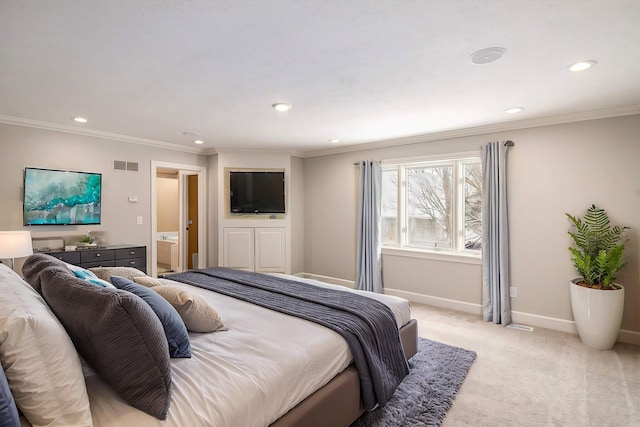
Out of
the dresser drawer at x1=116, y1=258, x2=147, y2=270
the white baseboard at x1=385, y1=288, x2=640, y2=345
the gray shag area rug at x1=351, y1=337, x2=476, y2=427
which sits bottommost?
the gray shag area rug at x1=351, y1=337, x2=476, y2=427

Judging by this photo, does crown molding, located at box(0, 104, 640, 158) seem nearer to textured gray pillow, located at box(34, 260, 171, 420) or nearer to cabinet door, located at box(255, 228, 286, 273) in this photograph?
cabinet door, located at box(255, 228, 286, 273)

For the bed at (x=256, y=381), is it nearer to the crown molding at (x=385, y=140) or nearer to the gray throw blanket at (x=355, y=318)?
the gray throw blanket at (x=355, y=318)

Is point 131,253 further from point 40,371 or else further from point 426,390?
point 426,390

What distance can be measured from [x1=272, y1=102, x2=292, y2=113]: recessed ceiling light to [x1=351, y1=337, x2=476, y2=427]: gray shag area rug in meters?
2.66

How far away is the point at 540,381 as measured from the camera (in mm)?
2639

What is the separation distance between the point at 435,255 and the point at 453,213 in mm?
641

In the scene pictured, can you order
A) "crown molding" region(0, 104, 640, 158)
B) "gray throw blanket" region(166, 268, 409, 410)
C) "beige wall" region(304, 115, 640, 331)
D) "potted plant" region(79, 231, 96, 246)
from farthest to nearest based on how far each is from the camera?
"potted plant" region(79, 231, 96, 246), "crown molding" region(0, 104, 640, 158), "beige wall" region(304, 115, 640, 331), "gray throw blanket" region(166, 268, 409, 410)

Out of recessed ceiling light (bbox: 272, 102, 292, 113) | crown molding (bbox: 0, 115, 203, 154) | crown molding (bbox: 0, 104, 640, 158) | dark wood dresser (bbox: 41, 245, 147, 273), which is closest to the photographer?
recessed ceiling light (bbox: 272, 102, 292, 113)

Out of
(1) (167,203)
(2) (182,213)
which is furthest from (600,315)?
(1) (167,203)

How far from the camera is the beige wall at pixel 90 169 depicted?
3.85m

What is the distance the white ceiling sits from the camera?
177 cm

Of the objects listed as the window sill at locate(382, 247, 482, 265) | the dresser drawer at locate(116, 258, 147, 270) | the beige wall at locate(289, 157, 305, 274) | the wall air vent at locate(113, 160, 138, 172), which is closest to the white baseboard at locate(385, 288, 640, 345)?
the window sill at locate(382, 247, 482, 265)

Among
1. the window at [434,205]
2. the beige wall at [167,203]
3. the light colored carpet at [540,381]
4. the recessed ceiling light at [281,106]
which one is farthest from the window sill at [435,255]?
the beige wall at [167,203]

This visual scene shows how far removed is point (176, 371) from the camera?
1.47 metres
